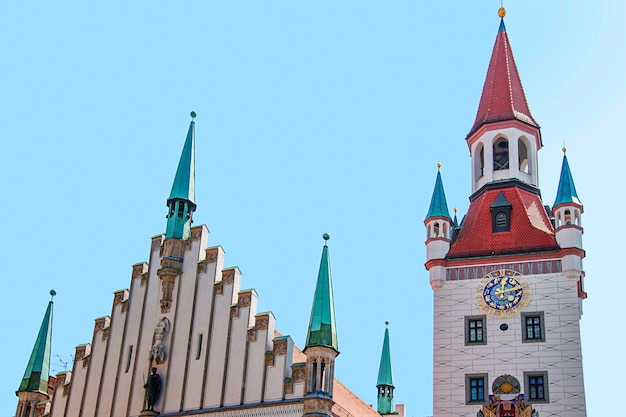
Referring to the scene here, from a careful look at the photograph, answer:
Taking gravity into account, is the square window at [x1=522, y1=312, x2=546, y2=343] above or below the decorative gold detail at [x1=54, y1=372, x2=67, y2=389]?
above

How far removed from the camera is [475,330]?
3450cm

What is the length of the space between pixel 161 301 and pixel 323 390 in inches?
266

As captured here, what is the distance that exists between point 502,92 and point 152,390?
2224 centimetres

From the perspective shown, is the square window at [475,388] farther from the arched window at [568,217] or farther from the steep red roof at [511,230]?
the arched window at [568,217]

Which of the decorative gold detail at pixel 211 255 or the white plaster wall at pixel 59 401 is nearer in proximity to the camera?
the decorative gold detail at pixel 211 255

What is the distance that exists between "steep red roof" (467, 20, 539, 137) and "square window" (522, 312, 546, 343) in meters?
9.60

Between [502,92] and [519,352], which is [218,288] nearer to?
[519,352]

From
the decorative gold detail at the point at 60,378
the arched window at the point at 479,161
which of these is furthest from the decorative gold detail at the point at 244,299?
the arched window at the point at 479,161

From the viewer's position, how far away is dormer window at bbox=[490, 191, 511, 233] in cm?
3638

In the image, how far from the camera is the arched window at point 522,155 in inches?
1537

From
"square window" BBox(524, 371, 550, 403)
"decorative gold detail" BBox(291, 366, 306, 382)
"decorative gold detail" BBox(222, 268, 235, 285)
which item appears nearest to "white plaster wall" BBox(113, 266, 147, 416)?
"decorative gold detail" BBox(222, 268, 235, 285)

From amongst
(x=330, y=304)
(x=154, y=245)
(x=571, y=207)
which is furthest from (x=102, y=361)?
(x=571, y=207)

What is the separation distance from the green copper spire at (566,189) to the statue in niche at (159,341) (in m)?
16.8

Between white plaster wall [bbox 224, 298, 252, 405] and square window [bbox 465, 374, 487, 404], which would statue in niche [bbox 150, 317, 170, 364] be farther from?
square window [bbox 465, 374, 487, 404]
